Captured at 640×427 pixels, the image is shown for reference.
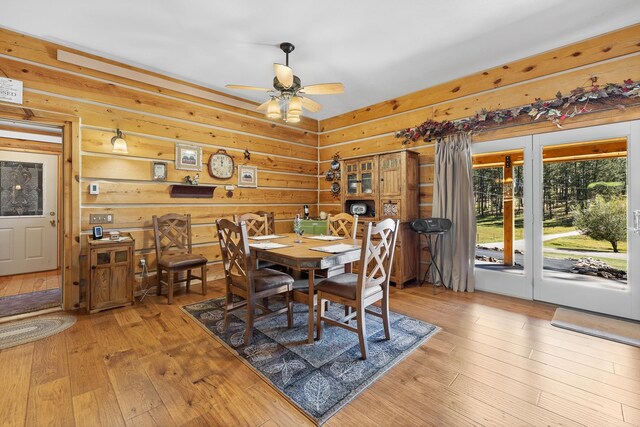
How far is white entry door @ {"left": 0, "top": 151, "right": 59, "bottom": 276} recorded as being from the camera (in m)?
4.55

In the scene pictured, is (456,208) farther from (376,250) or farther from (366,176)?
(376,250)

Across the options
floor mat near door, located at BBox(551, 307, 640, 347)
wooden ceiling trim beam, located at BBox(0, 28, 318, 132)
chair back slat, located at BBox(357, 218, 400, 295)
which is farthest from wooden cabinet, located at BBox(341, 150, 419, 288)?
wooden ceiling trim beam, located at BBox(0, 28, 318, 132)

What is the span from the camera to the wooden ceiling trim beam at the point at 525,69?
288 centimetres

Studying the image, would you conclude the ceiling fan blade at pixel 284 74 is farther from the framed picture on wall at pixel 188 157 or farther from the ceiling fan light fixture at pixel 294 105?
the framed picture on wall at pixel 188 157

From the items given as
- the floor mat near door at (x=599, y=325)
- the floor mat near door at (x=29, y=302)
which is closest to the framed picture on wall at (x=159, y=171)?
the floor mat near door at (x=29, y=302)

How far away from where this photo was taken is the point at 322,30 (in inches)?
113

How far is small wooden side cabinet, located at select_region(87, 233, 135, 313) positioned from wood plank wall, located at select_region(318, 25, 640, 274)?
347cm

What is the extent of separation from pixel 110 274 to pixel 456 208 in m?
4.26

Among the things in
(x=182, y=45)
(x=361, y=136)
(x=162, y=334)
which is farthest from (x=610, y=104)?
(x=162, y=334)

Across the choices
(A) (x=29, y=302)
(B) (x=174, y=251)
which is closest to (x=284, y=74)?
(B) (x=174, y=251)

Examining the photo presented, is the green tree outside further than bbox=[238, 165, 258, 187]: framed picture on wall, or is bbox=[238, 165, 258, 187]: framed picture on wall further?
bbox=[238, 165, 258, 187]: framed picture on wall

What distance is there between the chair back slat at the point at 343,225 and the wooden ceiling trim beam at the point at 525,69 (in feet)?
7.01

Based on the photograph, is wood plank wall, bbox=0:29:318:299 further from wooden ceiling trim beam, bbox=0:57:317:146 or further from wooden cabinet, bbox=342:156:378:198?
wooden cabinet, bbox=342:156:378:198

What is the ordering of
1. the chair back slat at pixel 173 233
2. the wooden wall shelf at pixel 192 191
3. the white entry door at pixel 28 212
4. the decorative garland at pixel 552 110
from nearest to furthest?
the decorative garland at pixel 552 110, the chair back slat at pixel 173 233, the wooden wall shelf at pixel 192 191, the white entry door at pixel 28 212
